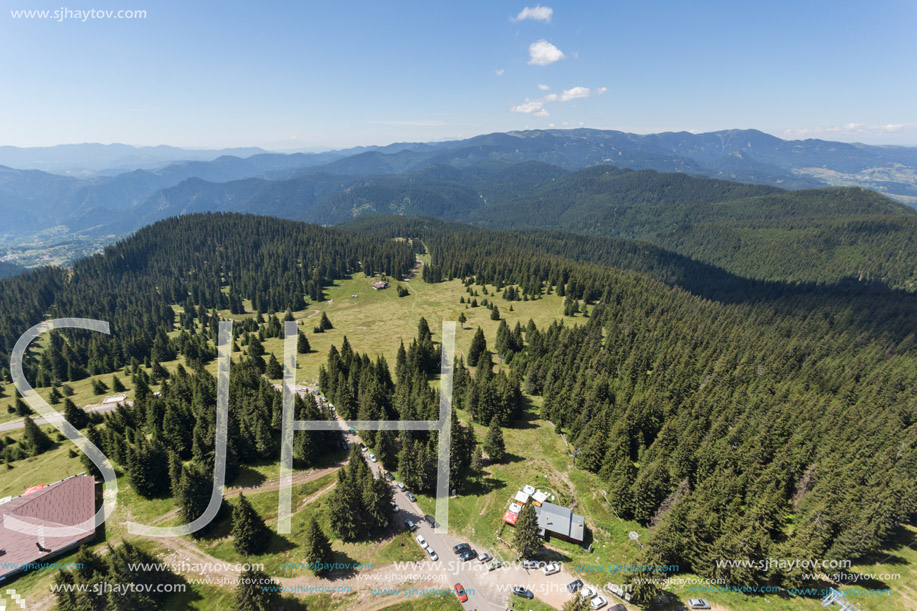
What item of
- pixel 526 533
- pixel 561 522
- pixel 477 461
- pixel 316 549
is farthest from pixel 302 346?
pixel 561 522

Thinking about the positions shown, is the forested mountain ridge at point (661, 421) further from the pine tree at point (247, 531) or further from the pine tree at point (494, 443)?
the pine tree at point (247, 531)

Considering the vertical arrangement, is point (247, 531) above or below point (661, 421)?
above

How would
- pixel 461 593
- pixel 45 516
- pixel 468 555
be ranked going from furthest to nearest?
1. pixel 468 555
2. pixel 45 516
3. pixel 461 593

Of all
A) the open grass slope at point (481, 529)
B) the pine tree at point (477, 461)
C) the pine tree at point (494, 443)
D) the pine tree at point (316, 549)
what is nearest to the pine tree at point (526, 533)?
the open grass slope at point (481, 529)

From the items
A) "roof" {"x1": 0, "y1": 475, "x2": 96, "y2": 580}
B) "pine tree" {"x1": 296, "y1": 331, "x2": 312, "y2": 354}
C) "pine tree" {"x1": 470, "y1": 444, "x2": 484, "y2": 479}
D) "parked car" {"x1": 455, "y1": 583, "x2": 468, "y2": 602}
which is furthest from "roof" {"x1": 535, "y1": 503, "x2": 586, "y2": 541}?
"pine tree" {"x1": 296, "y1": 331, "x2": 312, "y2": 354}

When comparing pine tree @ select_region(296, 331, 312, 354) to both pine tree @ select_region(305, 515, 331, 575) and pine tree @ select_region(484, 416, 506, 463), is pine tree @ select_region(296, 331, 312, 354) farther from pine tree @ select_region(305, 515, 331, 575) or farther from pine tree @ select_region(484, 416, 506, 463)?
pine tree @ select_region(305, 515, 331, 575)

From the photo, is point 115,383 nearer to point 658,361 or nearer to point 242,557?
point 242,557

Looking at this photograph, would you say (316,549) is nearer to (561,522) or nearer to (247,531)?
(247,531)
